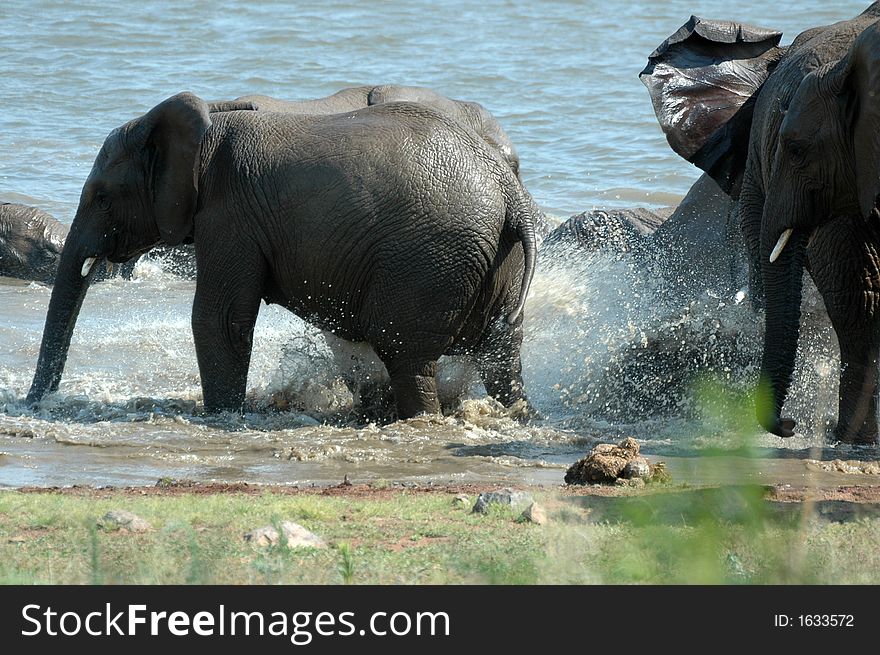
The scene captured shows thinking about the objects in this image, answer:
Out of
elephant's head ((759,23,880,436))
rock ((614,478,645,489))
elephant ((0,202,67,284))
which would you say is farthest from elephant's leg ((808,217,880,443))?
elephant ((0,202,67,284))

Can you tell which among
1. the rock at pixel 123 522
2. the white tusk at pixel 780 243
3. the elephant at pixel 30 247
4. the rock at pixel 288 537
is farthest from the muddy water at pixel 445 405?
the elephant at pixel 30 247

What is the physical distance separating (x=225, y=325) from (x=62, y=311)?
1347 mm

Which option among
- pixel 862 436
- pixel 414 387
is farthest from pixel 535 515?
pixel 414 387

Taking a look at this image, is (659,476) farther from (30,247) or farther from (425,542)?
(30,247)

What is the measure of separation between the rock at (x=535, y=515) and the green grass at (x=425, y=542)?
4 centimetres

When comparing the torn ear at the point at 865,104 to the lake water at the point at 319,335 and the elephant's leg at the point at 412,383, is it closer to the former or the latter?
the lake water at the point at 319,335

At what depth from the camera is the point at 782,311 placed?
807 centimetres

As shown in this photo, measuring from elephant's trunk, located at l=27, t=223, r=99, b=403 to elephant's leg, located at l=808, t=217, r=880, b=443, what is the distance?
4504 millimetres

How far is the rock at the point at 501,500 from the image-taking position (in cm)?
623

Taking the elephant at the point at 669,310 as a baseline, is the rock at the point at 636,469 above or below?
above

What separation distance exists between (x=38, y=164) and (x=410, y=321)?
14.3m

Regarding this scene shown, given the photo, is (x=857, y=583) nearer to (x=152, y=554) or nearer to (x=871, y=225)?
(x=152, y=554)

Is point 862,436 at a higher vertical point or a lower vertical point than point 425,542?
lower

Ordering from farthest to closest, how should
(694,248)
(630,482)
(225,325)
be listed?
(694,248) < (225,325) < (630,482)
